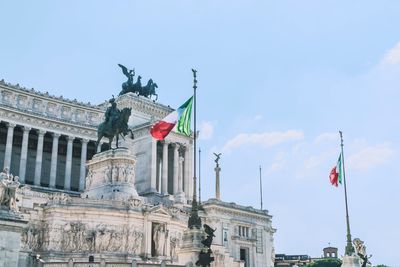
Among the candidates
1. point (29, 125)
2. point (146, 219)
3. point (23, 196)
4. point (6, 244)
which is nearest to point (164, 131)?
point (146, 219)

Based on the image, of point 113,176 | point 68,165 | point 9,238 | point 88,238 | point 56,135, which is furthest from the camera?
point 56,135

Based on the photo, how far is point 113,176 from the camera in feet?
183

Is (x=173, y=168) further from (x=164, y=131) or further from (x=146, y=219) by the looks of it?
(x=164, y=131)

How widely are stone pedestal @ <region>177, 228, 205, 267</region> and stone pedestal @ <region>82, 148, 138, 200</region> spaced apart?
21974 mm

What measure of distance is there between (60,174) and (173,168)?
16347 mm

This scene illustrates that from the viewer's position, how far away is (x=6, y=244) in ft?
89.3

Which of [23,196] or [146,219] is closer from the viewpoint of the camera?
[146,219]

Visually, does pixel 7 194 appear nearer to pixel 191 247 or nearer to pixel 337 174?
pixel 191 247

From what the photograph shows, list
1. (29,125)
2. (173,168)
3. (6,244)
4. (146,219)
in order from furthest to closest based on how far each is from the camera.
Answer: (173,168)
(29,125)
(146,219)
(6,244)

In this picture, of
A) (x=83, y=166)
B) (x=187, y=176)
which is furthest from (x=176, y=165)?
(x=83, y=166)

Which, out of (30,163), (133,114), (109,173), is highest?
(133,114)

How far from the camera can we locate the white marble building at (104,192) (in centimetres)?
4828

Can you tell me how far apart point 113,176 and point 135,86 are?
115 ft

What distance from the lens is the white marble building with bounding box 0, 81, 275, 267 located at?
4828cm
